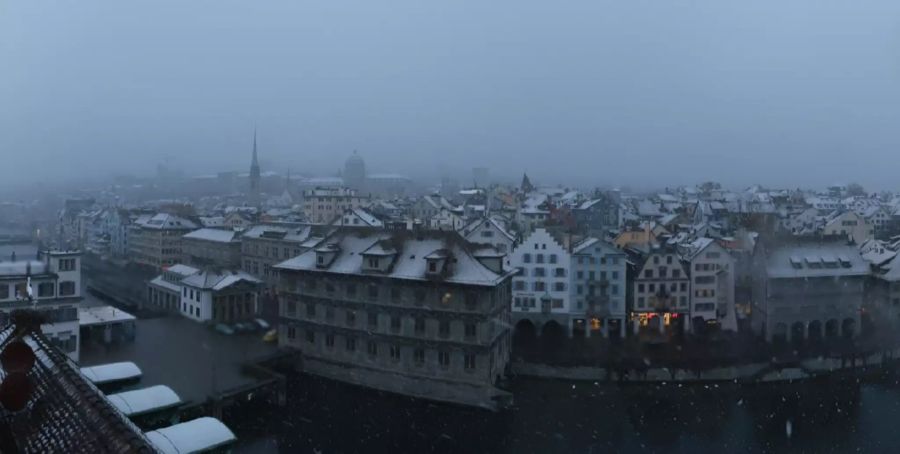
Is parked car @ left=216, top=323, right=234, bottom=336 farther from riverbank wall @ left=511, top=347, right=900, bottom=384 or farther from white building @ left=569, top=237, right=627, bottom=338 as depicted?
white building @ left=569, top=237, right=627, bottom=338

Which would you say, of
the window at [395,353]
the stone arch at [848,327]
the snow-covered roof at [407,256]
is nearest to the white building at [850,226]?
the stone arch at [848,327]

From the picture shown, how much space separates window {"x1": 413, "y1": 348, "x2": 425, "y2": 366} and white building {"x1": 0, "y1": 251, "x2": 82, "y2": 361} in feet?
27.5

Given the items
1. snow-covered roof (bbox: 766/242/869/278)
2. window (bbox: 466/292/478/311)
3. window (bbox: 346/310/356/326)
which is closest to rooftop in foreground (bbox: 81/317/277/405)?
window (bbox: 346/310/356/326)

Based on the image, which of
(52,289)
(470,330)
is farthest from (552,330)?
(52,289)

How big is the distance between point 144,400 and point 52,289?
40.8 ft

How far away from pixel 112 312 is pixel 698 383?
17.2 metres

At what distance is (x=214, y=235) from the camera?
3431 centimetres

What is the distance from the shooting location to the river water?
15414 mm

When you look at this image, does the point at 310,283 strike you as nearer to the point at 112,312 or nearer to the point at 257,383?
the point at 257,383

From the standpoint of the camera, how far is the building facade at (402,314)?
18.2 m

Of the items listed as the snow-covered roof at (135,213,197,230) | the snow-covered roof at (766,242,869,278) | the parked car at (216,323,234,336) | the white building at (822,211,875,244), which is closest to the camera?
the parked car at (216,323,234,336)

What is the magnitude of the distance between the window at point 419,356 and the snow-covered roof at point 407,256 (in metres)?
1.88

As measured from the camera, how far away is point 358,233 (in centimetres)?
2136

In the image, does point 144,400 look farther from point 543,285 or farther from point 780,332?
point 780,332
